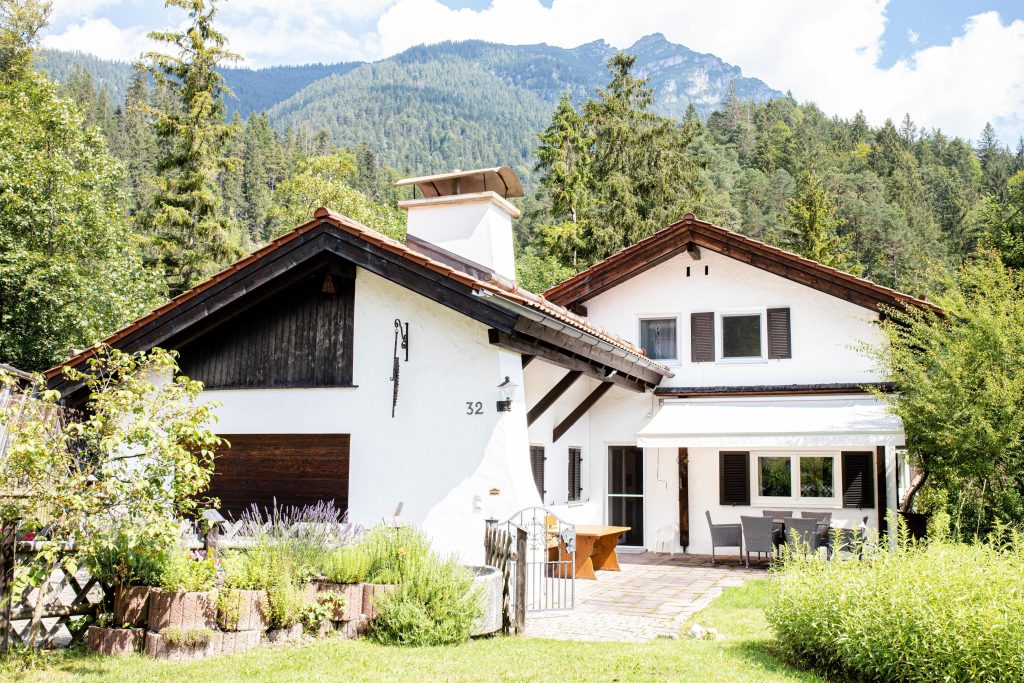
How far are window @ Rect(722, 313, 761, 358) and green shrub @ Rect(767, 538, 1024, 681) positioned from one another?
464 inches

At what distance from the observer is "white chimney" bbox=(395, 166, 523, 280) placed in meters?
16.6

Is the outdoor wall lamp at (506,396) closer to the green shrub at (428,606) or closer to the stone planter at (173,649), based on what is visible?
the green shrub at (428,606)

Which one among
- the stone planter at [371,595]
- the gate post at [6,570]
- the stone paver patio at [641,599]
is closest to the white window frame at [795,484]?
the stone paver patio at [641,599]

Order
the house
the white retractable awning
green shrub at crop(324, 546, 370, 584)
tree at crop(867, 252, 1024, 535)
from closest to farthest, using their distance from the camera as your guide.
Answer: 1. green shrub at crop(324, 546, 370, 584)
2. the house
3. tree at crop(867, 252, 1024, 535)
4. the white retractable awning

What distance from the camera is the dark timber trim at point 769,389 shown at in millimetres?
19473

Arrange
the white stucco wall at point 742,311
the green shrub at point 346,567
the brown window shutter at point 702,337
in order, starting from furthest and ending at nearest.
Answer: the brown window shutter at point 702,337, the white stucco wall at point 742,311, the green shrub at point 346,567

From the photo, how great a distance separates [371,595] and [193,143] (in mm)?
34576

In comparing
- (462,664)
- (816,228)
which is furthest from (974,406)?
(816,228)

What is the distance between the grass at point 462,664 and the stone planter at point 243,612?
31cm

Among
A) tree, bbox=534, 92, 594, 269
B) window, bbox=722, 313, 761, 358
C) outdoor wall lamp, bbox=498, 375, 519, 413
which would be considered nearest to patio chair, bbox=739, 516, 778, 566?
window, bbox=722, 313, 761, 358

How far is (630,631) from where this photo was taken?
35.3 feet

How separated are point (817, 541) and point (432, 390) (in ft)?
26.3

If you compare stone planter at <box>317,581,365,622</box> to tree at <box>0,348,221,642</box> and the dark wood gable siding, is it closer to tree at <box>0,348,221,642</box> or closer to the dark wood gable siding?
tree at <box>0,348,221,642</box>

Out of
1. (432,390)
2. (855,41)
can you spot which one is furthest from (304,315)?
(855,41)
